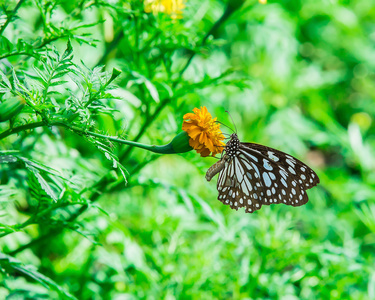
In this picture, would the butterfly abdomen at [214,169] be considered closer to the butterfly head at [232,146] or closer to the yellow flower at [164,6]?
the butterfly head at [232,146]

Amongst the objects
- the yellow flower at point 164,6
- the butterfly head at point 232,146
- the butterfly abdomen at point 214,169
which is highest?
the yellow flower at point 164,6

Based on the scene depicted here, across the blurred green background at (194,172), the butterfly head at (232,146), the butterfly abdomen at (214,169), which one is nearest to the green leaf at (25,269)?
the blurred green background at (194,172)

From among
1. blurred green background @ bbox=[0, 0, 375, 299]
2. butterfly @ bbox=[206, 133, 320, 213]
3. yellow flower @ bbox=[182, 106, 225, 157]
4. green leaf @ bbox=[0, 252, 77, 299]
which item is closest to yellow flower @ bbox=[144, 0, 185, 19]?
blurred green background @ bbox=[0, 0, 375, 299]

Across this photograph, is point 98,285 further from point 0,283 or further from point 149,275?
point 0,283

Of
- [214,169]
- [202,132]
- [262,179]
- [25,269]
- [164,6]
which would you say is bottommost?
[25,269]

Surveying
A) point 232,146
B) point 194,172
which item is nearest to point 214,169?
point 232,146

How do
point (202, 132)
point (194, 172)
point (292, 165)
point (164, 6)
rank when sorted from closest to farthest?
point (202, 132) < point (164, 6) < point (292, 165) < point (194, 172)

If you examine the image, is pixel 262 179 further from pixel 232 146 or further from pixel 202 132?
pixel 202 132
